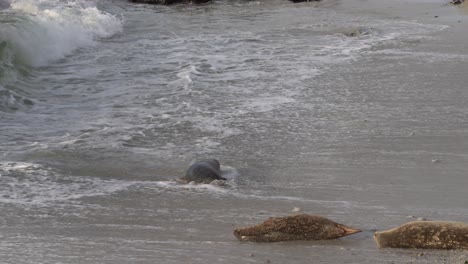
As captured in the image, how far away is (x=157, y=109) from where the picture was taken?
986 centimetres

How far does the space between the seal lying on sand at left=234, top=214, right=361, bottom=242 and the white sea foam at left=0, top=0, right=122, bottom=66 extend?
353 inches

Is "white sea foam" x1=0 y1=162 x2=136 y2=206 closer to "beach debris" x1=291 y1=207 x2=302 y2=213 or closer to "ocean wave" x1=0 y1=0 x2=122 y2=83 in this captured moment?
"beach debris" x1=291 y1=207 x2=302 y2=213

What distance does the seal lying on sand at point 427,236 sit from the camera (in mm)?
4992

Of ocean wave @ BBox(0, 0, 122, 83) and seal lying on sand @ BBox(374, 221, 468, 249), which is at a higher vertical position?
seal lying on sand @ BBox(374, 221, 468, 249)

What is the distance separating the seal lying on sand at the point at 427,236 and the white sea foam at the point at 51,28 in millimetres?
9538

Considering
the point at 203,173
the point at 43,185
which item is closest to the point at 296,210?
the point at 203,173

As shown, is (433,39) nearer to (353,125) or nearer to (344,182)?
(353,125)

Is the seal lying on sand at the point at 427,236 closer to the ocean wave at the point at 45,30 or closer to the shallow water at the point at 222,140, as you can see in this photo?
the shallow water at the point at 222,140

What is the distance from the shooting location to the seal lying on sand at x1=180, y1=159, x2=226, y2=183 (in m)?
6.81

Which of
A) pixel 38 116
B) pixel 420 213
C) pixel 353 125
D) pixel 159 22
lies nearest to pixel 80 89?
pixel 38 116

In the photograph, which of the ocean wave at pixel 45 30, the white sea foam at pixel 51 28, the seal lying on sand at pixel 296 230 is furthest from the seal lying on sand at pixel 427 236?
the white sea foam at pixel 51 28

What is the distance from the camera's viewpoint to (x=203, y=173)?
6828 millimetres

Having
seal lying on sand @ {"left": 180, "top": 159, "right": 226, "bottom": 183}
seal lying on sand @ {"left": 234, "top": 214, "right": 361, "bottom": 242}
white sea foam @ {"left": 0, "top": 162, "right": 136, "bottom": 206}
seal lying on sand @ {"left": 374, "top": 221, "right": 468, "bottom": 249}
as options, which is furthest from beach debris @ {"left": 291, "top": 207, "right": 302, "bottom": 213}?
white sea foam @ {"left": 0, "top": 162, "right": 136, "bottom": 206}

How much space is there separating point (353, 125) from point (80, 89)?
436 centimetres
